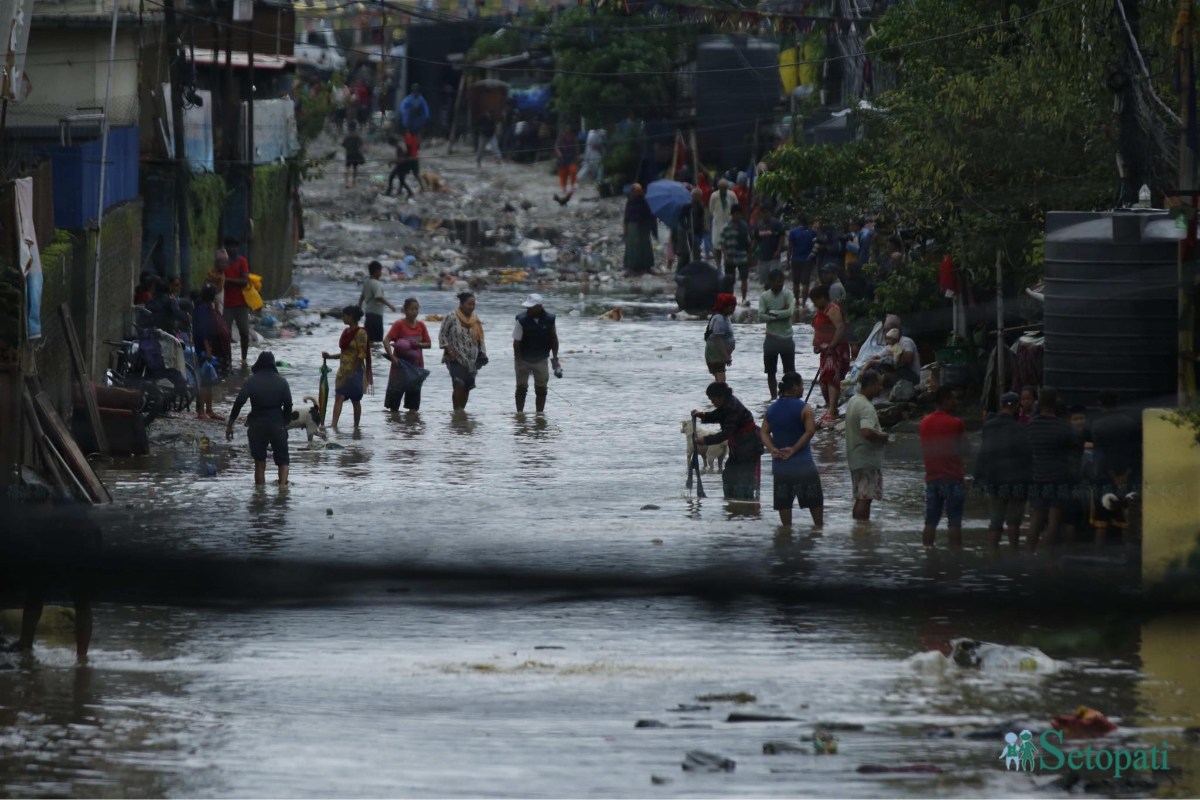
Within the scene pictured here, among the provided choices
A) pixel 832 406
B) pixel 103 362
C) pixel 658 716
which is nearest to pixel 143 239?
pixel 103 362

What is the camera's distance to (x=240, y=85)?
3312cm

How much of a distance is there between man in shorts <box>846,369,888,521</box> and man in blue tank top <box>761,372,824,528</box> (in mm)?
292

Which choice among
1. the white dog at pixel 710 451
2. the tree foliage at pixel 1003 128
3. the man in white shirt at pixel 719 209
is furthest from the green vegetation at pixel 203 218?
the white dog at pixel 710 451

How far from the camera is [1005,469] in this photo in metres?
12.9

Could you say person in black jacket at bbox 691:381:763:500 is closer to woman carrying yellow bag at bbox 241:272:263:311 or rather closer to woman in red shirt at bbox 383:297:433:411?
woman in red shirt at bbox 383:297:433:411

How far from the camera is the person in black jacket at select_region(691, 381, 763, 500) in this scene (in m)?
14.6

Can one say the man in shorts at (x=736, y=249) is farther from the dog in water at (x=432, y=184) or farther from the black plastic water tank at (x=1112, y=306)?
the dog in water at (x=432, y=184)

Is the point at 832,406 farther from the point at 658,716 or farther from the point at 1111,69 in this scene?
the point at 658,716

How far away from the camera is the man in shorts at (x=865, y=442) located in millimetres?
13766

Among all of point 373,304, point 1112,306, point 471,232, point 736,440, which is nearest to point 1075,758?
point 1112,306

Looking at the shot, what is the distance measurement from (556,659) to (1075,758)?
3.08 meters

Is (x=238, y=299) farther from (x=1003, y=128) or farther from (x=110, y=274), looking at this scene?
Result: (x=1003, y=128)

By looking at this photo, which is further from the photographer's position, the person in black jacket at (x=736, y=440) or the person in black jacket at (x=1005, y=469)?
the person in black jacket at (x=736, y=440)

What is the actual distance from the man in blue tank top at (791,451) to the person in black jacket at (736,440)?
63cm
